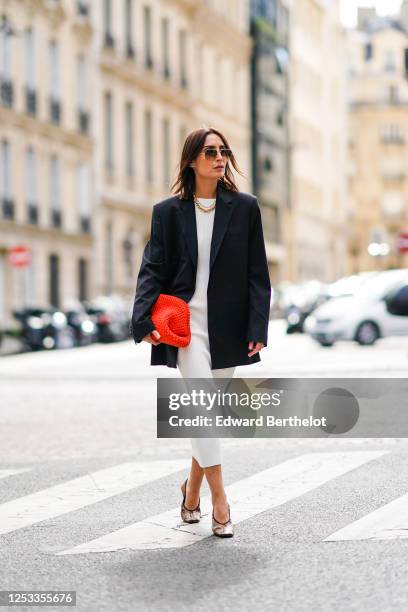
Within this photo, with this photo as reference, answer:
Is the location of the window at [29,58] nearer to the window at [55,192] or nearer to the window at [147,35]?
the window at [55,192]

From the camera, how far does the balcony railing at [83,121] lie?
57734 millimetres

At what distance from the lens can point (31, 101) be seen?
5334 cm

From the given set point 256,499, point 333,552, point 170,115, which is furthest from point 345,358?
point 170,115

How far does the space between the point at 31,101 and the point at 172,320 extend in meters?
46.8

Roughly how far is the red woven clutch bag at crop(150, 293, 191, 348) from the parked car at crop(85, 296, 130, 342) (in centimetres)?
3606

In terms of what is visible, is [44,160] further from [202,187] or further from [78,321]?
[202,187]

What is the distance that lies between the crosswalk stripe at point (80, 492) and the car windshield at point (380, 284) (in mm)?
24270

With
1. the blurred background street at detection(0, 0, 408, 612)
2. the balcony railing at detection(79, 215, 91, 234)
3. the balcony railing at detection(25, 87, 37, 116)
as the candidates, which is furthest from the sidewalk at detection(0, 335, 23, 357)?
the balcony railing at detection(79, 215, 91, 234)

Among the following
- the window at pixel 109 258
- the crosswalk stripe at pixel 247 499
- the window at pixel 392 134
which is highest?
the window at pixel 392 134

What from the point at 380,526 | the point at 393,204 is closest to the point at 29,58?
Answer: the point at 380,526

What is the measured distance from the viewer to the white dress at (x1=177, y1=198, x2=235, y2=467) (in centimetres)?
745

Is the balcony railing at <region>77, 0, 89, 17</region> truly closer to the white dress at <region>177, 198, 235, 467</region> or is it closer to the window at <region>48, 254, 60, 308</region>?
the window at <region>48, 254, 60, 308</region>

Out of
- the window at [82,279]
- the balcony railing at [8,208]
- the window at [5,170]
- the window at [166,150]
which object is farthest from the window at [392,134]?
the balcony railing at [8,208]

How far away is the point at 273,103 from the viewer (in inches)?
3455
